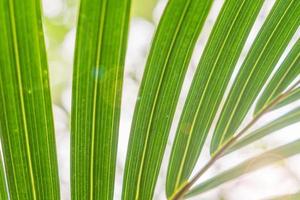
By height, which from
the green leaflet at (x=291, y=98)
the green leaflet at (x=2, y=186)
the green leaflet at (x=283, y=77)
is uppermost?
the green leaflet at (x=283, y=77)

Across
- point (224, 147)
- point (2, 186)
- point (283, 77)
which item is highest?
point (283, 77)

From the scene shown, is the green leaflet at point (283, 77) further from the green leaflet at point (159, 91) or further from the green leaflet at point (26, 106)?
the green leaflet at point (26, 106)

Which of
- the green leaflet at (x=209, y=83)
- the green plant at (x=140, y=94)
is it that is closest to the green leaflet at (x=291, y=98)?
the green plant at (x=140, y=94)

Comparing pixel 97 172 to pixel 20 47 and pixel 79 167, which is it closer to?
pixel 79 167

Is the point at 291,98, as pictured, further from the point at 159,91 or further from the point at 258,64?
the point at 159,91

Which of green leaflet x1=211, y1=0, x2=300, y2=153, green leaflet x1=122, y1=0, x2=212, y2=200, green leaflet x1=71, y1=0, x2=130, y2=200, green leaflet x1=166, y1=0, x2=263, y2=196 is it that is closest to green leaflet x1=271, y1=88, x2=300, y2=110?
green leaflet x1=211, y1=0, x2=300, y2=153

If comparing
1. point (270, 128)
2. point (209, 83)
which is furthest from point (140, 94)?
point (270, 128)
